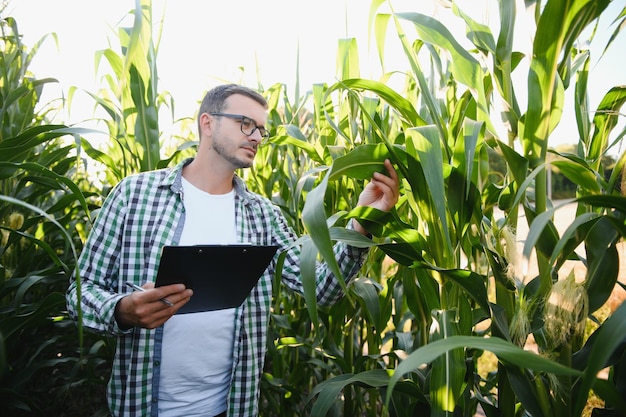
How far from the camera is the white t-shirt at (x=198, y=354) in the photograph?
0.93m

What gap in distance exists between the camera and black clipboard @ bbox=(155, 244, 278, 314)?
70cm

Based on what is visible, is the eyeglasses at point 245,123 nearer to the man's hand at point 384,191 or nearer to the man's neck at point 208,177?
the man's neck at point 208,177

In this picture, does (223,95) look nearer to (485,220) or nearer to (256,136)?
(256,136)

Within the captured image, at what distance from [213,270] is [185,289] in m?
0.06

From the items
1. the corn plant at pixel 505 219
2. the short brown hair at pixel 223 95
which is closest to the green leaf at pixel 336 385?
the corn plant at pixel 505 219

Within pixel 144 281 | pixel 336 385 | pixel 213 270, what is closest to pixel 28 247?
pixel 144 281

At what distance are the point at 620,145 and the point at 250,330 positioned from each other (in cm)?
83

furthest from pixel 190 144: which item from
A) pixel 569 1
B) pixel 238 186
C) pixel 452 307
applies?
pixel 569 1

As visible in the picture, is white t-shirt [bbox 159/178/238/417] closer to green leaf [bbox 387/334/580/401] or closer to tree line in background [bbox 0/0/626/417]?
tree line in background [bbox 0/0/626/417]

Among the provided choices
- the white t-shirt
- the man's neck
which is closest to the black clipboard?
the white t-shirt

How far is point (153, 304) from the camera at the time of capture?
76 cm

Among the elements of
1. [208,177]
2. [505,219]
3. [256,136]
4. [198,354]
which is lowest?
[198,354]

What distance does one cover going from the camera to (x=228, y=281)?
0.80 m

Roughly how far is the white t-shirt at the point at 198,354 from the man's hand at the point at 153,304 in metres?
0.17
